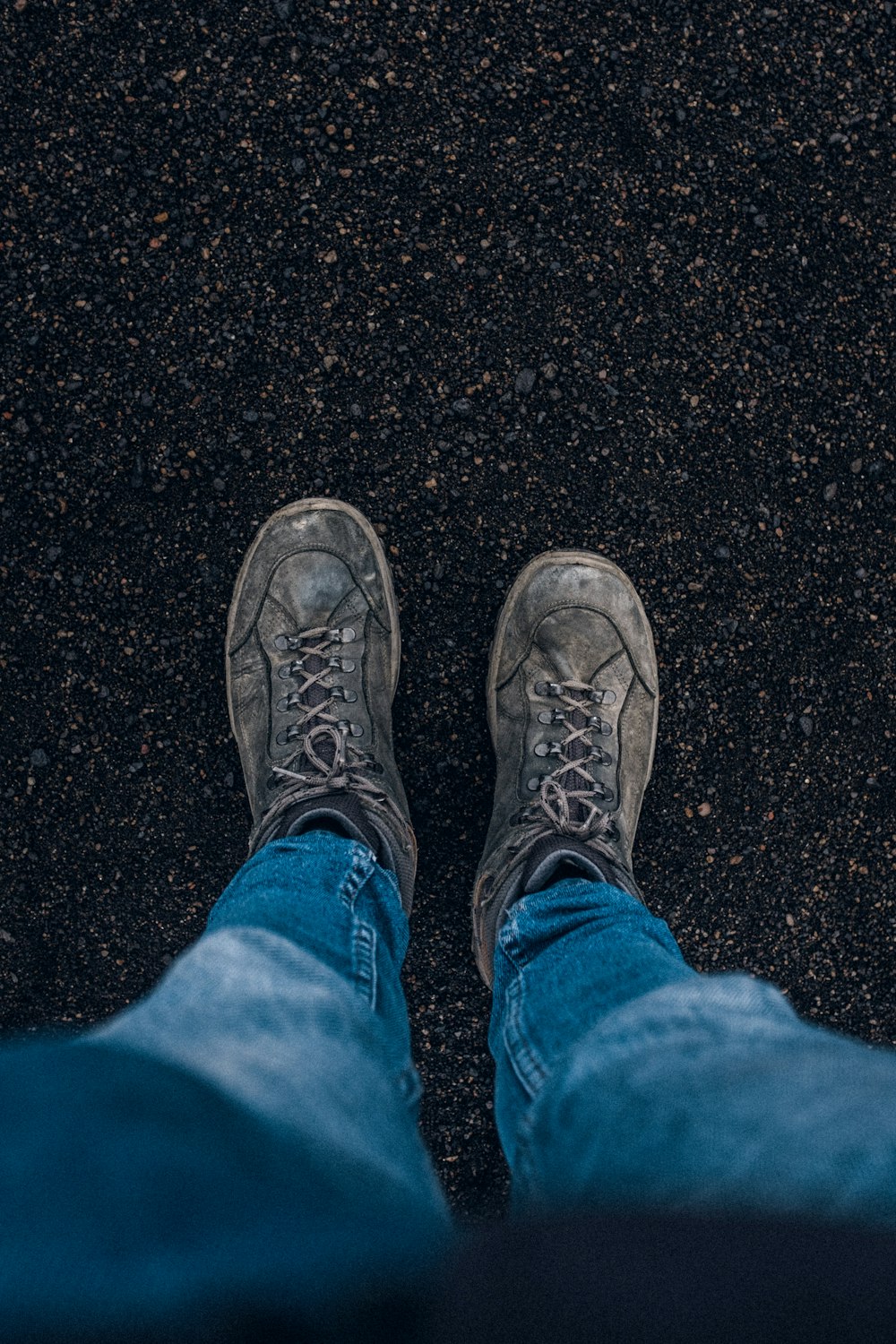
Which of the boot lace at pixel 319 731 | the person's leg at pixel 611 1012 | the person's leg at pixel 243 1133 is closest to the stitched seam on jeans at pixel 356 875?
the person's leg at pixel 243 1133

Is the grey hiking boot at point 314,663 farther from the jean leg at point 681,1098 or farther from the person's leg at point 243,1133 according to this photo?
the jean leg at point 681,1098

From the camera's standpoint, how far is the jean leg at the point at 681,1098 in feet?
2.93

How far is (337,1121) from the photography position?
973 mm

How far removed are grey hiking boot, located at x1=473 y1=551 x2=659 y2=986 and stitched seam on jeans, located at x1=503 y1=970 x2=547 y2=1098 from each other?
368 mm

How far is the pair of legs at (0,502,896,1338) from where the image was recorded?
0.75 m

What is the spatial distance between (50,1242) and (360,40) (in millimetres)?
2222

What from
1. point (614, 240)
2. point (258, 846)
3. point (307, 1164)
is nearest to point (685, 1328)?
point (307, 1164)

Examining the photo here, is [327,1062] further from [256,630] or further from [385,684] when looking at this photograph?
[256,630]

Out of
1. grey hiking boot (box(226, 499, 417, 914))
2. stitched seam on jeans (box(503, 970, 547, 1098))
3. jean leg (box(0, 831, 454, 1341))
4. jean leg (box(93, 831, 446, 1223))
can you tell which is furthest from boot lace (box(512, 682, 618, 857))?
jean leg (box(0, 831, 454, 1341))

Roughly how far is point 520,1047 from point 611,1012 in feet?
0.58

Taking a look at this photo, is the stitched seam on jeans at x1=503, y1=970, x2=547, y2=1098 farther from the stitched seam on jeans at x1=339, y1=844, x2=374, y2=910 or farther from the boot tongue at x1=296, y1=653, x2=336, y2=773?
the boot tongue at x1=296, y1=653, x2=336, y2=773

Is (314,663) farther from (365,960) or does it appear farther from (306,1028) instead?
(306,1028)

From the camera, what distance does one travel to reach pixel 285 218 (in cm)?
183

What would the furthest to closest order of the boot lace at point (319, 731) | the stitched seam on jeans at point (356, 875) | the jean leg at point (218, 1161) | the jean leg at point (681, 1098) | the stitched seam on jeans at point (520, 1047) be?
the boot lace at point (319, 731), the stitched seam on jeans at point (356, 875), the stitched seam on jeans at point (520, 1047), the jean leg at point (681, 1098), the jean leg at point (218, 1161)
